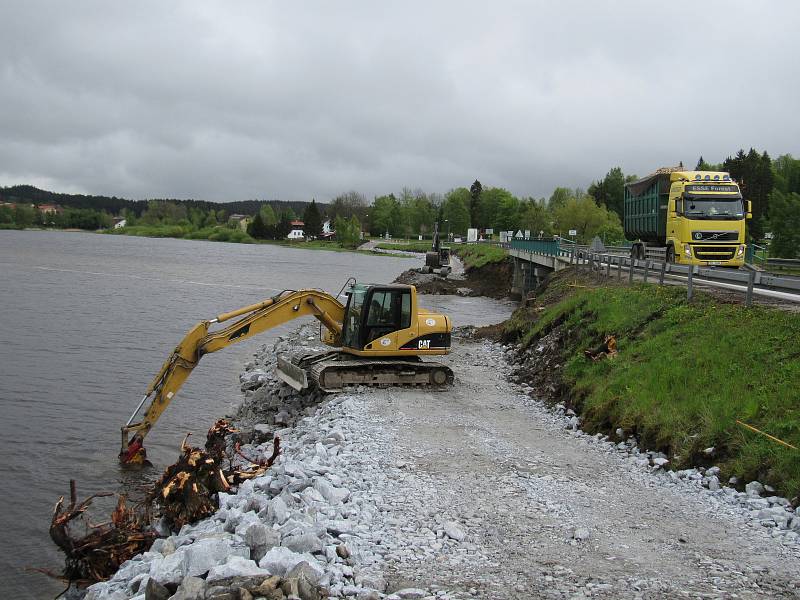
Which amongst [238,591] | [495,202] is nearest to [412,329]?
[238,591]

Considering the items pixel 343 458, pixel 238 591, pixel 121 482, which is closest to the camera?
pixel 238 591

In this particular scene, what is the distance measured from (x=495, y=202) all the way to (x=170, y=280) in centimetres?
10465

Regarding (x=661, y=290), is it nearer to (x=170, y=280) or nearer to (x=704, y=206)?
(x=704, y=206)

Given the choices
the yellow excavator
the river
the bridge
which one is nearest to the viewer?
the river

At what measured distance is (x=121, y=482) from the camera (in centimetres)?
1358

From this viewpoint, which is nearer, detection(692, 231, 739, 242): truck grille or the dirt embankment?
detection(692, 231, 739, 242): truck grille

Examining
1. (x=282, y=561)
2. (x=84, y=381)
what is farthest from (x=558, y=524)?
(x=84, y=381)

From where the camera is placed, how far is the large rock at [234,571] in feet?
21.8

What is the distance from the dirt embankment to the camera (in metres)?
54.1

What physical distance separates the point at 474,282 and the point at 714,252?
4050cm

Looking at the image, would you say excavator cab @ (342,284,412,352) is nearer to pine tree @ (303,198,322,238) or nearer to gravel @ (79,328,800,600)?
gravel @ (79,328,800,600)

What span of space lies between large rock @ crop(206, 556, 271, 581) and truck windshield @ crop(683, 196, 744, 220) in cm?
2209

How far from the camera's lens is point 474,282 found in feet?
214

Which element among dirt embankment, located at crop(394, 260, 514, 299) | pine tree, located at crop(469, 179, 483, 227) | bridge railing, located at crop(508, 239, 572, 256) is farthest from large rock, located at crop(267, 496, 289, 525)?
pine tree, located at crop(469, 179, 483, 227)
